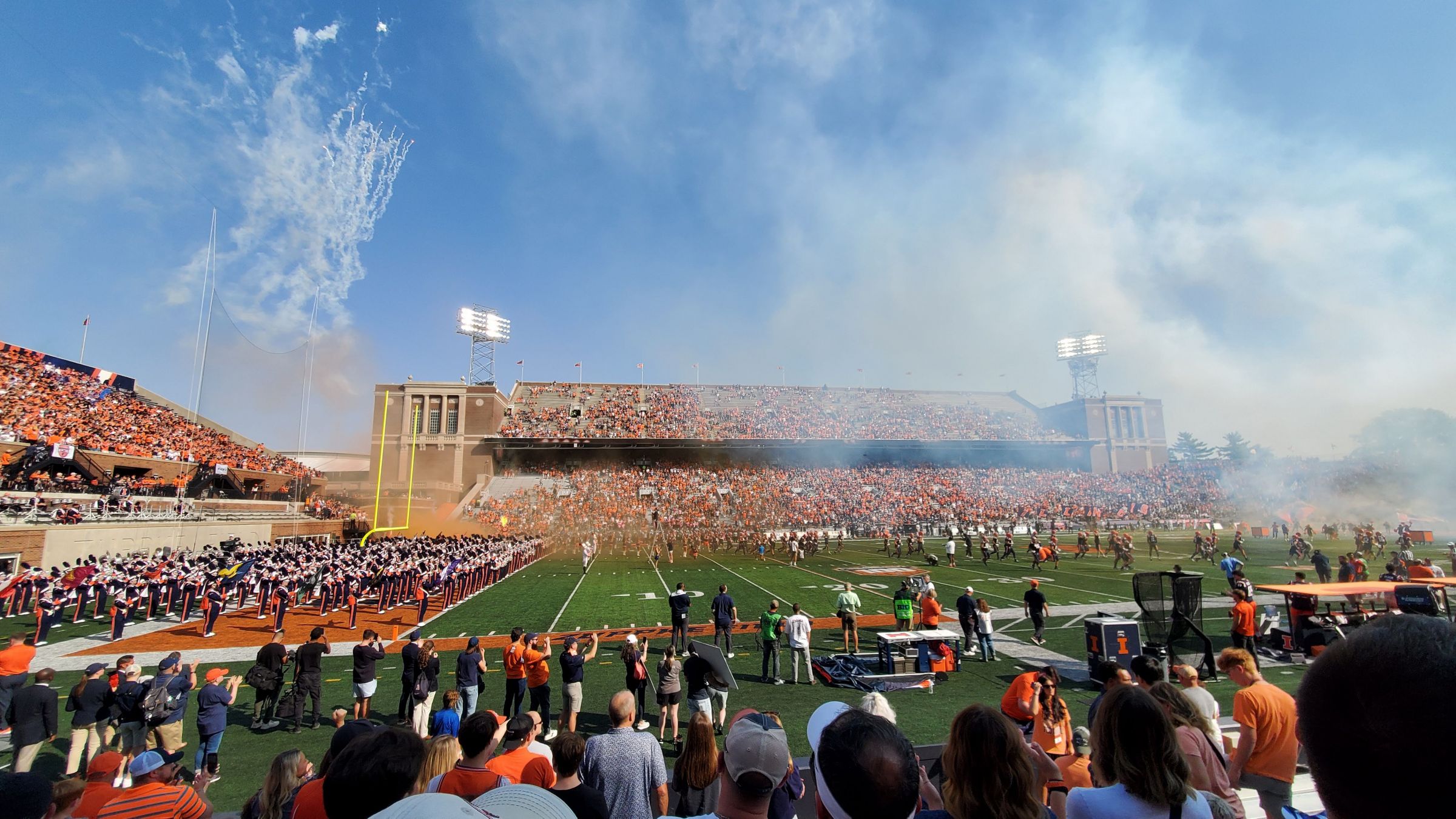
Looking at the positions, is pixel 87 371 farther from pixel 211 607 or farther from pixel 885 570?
pixel 885 570

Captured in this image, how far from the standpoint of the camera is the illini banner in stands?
117ft

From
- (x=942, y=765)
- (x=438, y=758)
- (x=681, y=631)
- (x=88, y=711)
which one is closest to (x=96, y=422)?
(x=88, y=711)

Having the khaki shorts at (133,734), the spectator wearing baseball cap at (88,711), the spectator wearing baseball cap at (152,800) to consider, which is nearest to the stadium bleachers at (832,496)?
the spectator wearing baseball cap at (88,711)

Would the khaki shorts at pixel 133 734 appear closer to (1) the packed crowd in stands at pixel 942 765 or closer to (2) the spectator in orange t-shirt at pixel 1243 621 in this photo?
(1) the packed crowd in stands at pixel 942 765

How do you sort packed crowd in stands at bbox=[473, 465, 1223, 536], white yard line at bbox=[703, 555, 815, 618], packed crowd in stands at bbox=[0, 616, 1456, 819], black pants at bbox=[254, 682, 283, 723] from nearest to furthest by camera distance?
packed crowd in stands at bbox=[0, 616, 1456, 819]
black pants at bbox=[254, 682, 283, 723]
white yard line at bbox=[703, 555, 815, 618]
packed crowd in stands at bbox=[473, 465, 1223, 536]

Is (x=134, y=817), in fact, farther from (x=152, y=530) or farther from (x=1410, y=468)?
(x=1410, y=468)

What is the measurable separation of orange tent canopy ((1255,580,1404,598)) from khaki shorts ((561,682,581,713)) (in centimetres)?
1145

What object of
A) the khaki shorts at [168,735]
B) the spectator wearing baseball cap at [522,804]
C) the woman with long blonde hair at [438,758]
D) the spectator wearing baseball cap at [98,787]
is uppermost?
the spectator wearing baseball cap at [522,804]

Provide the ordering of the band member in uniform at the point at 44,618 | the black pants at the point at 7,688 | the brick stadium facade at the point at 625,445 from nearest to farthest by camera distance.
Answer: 1. the black pants at the point at 7,688
2. the band member in uniform at the point at 44,618
3. the brick stadium facade at the point at 625,445

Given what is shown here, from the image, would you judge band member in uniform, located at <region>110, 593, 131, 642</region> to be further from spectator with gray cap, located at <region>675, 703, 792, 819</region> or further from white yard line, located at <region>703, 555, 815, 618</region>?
spectator with gray cap, located at <region>675, 703, 792, 819</region>

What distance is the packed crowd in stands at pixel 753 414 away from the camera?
56562mm

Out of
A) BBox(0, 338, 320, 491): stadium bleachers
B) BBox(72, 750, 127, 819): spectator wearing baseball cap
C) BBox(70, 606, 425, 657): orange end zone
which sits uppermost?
BBox(0, 338, 320, 491): stadium bleachers

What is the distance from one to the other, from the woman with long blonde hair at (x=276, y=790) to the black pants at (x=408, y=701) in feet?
15.9

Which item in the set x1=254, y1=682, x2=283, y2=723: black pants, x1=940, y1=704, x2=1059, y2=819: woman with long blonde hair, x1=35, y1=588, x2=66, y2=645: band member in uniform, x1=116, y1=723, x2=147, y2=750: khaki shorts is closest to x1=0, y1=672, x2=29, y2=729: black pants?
x1=116, y1=723, x2=147, y2=750: khaki shorts
